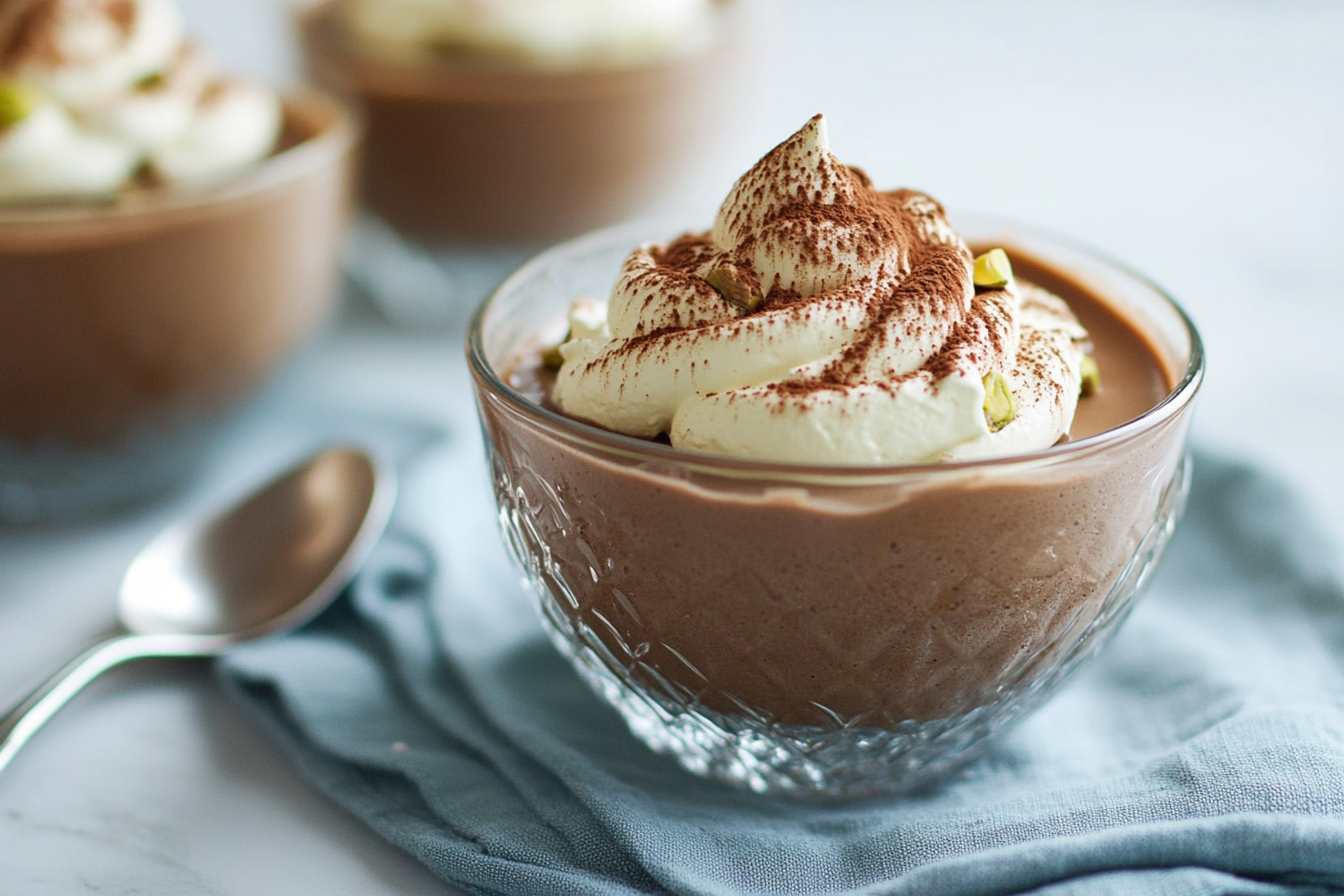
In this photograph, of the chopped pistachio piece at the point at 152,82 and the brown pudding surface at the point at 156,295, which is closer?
the brown pudding surface at the point at 156,295

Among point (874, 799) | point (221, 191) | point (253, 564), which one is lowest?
point (253, 564)

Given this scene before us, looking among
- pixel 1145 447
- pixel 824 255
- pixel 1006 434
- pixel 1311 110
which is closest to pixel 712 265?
pixel 824 255

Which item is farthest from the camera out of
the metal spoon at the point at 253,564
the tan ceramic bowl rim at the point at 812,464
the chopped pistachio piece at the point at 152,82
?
the chopped pistachio piece at the point at 152,82

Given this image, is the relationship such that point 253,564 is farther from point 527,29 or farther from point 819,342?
point 527,29

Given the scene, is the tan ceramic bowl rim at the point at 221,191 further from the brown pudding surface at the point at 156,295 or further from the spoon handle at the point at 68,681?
the spoon handle at the point at 68,681

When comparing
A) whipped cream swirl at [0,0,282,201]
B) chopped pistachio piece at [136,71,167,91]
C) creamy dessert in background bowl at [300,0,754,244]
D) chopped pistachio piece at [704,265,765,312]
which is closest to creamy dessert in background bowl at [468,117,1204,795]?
chopped pistachio piece at [704,265,765,312]

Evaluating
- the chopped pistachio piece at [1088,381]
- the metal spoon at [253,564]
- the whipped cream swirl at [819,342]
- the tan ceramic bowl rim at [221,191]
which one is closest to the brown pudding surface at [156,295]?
the tan ceramic bowl rim at [221,191]

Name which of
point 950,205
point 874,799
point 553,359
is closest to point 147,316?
point 553,359
